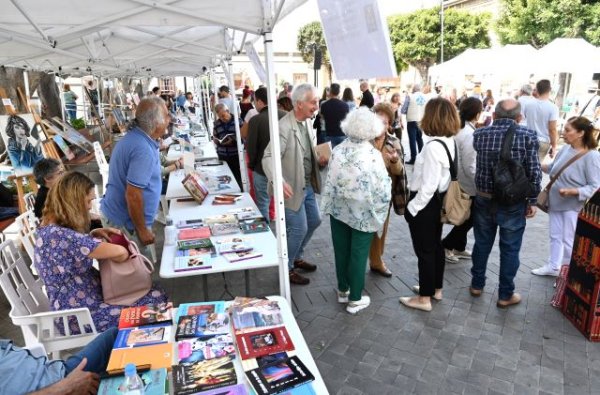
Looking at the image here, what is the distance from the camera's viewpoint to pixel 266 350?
165 cm

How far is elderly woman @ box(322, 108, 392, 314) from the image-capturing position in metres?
2.78

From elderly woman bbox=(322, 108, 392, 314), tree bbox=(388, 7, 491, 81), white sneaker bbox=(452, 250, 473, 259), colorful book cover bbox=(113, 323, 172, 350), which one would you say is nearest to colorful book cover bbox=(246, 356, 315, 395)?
colorful book cover bbox=(113, 323, 172, 350)

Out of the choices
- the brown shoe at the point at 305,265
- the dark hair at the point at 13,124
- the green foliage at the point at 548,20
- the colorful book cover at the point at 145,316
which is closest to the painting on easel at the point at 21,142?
the dark hair at the point at 13,124

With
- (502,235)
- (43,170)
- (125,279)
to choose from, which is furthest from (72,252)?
(502,235)

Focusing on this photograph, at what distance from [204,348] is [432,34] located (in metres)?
33.5

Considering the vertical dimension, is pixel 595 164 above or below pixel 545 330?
above

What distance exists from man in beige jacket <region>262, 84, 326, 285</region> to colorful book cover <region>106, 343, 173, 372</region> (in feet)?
5.48

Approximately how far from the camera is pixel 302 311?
10.6 ft

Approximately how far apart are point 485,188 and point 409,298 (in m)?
1.02

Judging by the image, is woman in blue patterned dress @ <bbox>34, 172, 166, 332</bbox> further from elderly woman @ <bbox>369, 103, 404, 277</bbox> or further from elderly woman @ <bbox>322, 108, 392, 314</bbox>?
elderly woman @ <bbox>369, 103, 404, 277</bbox>

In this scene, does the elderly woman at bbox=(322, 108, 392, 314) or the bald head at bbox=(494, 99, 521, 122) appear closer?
the elderly woman at bbox=(322, 108, 392, 314)

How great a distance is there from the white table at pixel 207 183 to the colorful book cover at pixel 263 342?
2.33 metres

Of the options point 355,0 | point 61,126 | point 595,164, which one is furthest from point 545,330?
point 61,126

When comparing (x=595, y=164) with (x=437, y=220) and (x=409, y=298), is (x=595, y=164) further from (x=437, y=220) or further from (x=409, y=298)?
(x=409, y=298)
